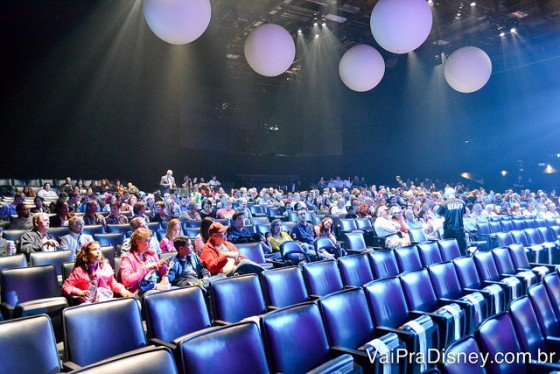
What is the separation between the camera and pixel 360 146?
17.5 metres

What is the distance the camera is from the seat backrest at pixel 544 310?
2525mm

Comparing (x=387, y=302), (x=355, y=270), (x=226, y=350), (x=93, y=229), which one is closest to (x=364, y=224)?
(x=355, y=270)

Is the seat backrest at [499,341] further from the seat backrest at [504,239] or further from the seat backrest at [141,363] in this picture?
the seat backrest at [504,239]

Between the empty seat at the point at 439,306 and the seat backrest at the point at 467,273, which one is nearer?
the empty seat at the point at 439,306

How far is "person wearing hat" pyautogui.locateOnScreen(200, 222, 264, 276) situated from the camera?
378 centimetres

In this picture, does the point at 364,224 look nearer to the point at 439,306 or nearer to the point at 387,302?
the point at 439,306

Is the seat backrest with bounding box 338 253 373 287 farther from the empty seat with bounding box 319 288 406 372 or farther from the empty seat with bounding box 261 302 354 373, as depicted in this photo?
the empty seat with bounding box 261 302 354 373

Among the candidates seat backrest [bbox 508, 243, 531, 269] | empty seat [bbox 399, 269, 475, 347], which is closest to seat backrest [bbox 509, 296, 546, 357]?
empty seat [bbox 399, 269, 475, 347]

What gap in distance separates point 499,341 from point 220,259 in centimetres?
255

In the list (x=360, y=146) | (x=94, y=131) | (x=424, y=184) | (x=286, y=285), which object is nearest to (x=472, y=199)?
(x=424, y=184)

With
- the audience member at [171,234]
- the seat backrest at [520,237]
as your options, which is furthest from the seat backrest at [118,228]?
the seat backrest at [520,237]

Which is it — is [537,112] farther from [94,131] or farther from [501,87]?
[94,131]

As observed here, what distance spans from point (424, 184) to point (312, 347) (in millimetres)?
15092

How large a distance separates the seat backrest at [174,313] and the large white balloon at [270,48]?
13.9ft
